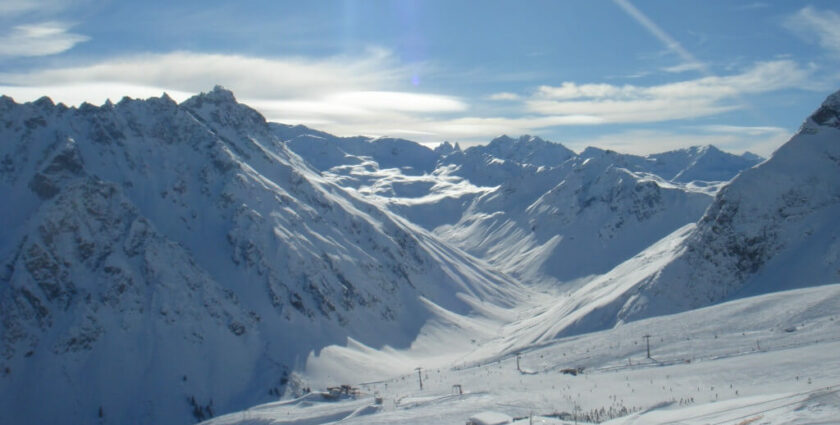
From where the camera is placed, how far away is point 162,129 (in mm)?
172375

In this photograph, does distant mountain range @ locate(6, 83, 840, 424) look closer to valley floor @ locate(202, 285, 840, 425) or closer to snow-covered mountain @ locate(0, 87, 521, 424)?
snow-covered mountain @ locate(0, 87, 521, 424)

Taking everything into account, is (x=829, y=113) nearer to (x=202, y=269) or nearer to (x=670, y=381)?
(x=670, y=381)

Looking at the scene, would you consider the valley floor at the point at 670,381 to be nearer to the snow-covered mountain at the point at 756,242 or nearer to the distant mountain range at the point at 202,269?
the snow-covered mountain at the point at 756,242

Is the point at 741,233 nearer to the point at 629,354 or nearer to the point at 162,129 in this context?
the point at 629,354

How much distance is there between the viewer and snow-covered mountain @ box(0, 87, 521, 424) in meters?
111

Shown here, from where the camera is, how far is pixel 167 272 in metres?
125

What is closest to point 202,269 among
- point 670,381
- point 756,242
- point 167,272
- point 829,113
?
point 167,272

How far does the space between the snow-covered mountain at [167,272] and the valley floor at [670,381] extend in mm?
63897

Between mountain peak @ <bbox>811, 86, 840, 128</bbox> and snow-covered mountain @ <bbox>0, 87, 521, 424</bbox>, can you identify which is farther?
A: mountain peak @ <bbox>811, 86, 840, 128</bbox>

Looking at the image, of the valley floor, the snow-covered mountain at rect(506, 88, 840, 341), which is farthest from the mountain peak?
the valley floor

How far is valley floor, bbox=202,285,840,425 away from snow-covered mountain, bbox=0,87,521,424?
210 feet

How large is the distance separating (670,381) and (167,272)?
102m

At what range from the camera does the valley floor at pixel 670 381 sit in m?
28.5

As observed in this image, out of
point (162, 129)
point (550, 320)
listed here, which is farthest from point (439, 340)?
point (162, 129)
